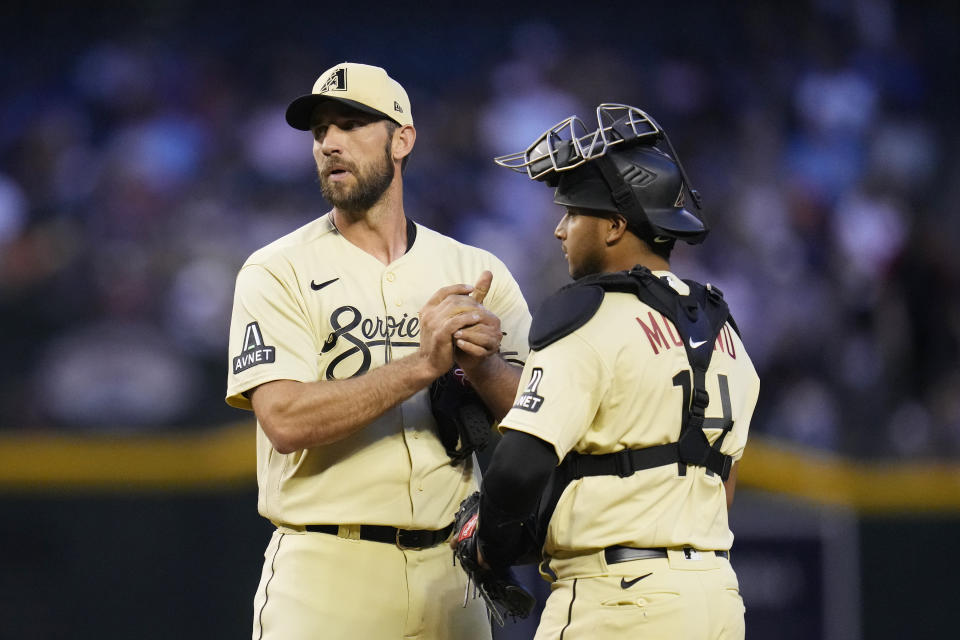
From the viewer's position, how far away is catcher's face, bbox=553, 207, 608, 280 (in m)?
3.32

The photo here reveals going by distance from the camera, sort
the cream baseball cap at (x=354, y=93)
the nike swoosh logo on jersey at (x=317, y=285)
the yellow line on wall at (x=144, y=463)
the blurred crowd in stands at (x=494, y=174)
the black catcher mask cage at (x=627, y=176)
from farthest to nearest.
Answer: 1. the blurred crowd in stands at (x=494, y=174)
2. the yellow line on wall at (x=144, y=463)
3. the cream baseball cap at (x=354, y=93)
4. the nike swoosh logo on jersey at (x=317, y=285)
5. the black catcher mask cage at (x=627, y=176)

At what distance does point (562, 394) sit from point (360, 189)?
1312 mm

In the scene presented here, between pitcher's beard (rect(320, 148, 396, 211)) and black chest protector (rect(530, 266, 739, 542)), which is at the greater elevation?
pitcher's beard (rect(320, 148, 396, 211))

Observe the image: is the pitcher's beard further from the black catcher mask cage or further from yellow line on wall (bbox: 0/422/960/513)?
yellow line on wall (bbox: 0/422/960/513)

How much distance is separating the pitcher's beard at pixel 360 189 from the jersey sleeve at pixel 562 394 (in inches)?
45.7

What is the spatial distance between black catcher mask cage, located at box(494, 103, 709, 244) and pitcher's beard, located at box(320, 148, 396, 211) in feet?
2.40

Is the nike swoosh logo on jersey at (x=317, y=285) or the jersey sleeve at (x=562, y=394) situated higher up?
the nike swoosh logo on jersey at (x=317, y=285)

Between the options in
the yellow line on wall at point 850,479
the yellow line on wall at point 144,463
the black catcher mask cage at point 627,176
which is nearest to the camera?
the black catcher mask cage at point 627,176

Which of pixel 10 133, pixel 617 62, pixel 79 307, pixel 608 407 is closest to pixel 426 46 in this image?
pixel 617 62

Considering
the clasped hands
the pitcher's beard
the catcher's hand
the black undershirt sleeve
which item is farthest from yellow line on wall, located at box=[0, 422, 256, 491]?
the black undershirt sleeve

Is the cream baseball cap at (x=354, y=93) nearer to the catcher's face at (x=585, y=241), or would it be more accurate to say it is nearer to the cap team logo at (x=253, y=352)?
the cap team logo at (x=253, y=352)

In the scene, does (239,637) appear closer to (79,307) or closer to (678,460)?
(79,307)

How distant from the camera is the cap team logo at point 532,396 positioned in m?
2.96

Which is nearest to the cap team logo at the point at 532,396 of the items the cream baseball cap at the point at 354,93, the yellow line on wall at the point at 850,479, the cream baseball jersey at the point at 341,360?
the cream baseball jersey at the point at 341,360
